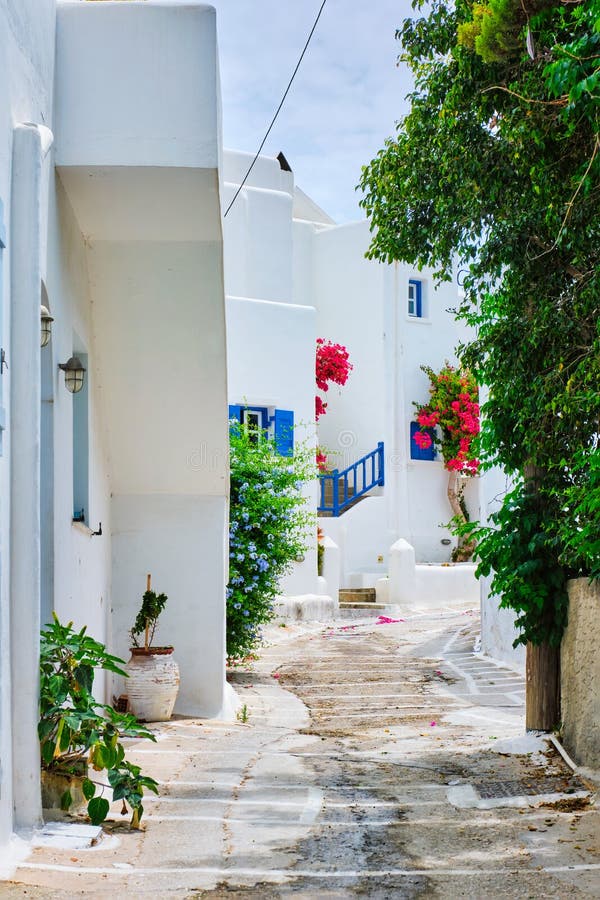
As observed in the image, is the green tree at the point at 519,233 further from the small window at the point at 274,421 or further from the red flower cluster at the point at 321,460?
the small window at the point at 274,421

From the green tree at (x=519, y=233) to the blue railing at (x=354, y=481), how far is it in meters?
14.5

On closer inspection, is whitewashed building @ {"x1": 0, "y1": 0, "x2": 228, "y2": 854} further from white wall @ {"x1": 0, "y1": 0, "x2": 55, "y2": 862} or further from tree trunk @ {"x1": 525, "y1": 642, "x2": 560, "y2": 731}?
tree trunk @ {"x1": 525, "y1": 642, "x2": 560, "y2": 731}

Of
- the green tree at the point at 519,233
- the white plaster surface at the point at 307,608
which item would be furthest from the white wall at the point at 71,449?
the white plaster surface at the point at 307,608

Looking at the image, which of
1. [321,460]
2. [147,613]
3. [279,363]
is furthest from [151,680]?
[321,460]

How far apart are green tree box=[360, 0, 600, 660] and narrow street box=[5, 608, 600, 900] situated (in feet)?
4.38

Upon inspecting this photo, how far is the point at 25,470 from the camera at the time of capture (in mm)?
5082

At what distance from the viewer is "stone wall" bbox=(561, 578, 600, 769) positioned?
265 inches

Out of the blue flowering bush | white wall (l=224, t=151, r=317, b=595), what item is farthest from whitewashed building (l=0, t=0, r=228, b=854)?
white wall (l=224, t=151, r=317, b=595)

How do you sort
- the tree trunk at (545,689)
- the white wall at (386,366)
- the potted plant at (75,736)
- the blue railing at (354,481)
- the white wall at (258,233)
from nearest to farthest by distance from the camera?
the potted plant at (75,736) < the tree trunk at (545,689) < the white wall at (258,233) < the blue railing at (354,481) < the white wall at (386,366)

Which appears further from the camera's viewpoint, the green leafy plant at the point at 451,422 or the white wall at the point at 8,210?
the green leafy plant at the point at 451,422

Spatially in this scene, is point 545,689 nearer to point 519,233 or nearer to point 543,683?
point 543,683

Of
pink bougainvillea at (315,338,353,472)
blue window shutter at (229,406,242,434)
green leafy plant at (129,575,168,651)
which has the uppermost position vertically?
pink bougainvillea at (315,338,353,472)

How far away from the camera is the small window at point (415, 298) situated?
960 inches

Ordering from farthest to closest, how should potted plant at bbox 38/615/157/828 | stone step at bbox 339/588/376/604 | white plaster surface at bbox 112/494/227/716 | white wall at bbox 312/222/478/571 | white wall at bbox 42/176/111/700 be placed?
white wall at bbox 312/222/478/571 → stone step at bbox 339/588/376/604 → white plaster surface at bbox 112/494/227/716 → white wall at bbox 42/176/111/700 → potted plant at bbox 38/615/157/828
